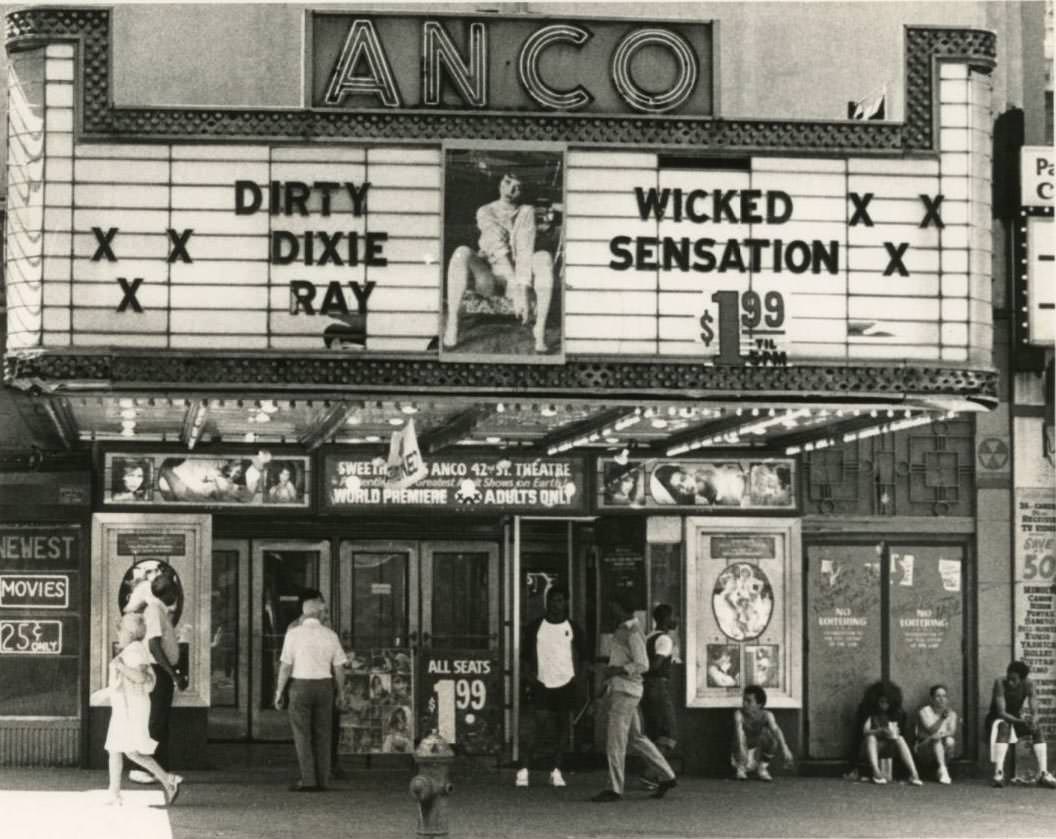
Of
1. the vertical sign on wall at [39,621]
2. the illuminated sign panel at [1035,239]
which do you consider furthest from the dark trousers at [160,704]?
the illuminated sign panel at [1035,239]

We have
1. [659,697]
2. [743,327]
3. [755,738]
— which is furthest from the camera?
[755,738]

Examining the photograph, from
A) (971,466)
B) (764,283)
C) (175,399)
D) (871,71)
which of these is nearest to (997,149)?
(871,71)

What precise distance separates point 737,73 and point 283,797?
9.66 metres

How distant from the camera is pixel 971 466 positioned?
24.2 metres

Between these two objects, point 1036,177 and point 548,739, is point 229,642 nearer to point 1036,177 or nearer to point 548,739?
point 548,739

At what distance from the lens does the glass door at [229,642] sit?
23125mm

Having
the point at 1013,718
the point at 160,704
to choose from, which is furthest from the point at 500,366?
the point at 1013,718

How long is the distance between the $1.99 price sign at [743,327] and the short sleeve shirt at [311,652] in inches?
193

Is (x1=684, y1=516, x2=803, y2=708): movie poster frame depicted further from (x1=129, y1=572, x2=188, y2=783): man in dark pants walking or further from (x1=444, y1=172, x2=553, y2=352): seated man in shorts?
(x1=444, y1=172, x2=553, y2=352): seated man in shorts

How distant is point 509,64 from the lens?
1819 cm

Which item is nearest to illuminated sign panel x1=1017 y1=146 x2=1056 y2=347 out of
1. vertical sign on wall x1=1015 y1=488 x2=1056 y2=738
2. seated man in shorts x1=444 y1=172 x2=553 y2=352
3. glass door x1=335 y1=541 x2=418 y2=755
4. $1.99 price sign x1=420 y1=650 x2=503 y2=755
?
vertical sign on wall x1=1015 y1=488 x2=1056 y2=738

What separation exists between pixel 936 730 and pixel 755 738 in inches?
74.1

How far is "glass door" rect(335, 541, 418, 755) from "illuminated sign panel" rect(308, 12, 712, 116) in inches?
264

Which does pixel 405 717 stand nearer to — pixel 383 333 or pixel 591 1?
pixel 383 333
